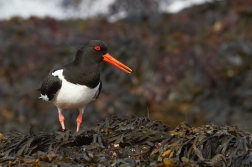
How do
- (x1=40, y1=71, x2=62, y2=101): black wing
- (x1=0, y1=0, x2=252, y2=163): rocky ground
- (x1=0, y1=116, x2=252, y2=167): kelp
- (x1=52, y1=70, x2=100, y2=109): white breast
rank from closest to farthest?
(x1=0, y1=116, x2=252, y2=167): kelp → (x1=52, y1=70, x2=100, y2=109): white breast → (x1=40, y1=71, x2=62, y2=101): black wing → (x1=0, y1=0, x2=252, y2=163): rocky ground

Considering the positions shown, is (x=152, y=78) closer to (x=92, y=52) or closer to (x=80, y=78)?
(x=92, y=52)

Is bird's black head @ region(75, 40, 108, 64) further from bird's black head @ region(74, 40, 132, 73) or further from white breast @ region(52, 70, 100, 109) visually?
white breast @ region(52, 70, 100, 109)

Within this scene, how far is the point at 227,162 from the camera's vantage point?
3430 millimetres

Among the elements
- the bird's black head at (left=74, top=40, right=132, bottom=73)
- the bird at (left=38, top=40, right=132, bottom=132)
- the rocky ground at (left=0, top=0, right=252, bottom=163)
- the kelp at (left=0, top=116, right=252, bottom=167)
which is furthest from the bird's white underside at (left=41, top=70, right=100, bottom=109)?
the rocky ground at (left=0, top=0, right=252, bottom=163)

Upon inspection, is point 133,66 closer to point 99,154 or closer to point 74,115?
point 74,115

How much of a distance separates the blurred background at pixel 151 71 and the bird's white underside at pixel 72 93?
71.2 inches

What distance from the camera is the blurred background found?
8.36 metres

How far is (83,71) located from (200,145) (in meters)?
2.13

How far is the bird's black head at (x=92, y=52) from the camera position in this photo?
564 centimetres

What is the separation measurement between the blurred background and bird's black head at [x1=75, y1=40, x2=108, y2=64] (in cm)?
197

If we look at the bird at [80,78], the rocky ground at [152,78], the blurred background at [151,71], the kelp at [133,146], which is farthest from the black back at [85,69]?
the blurred background at [151,71]

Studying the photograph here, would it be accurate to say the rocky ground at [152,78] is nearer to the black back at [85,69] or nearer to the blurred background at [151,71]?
the blurred background at [151,71]

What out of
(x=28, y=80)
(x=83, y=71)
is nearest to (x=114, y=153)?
(x=83, y=71)

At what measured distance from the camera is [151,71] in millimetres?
9023
